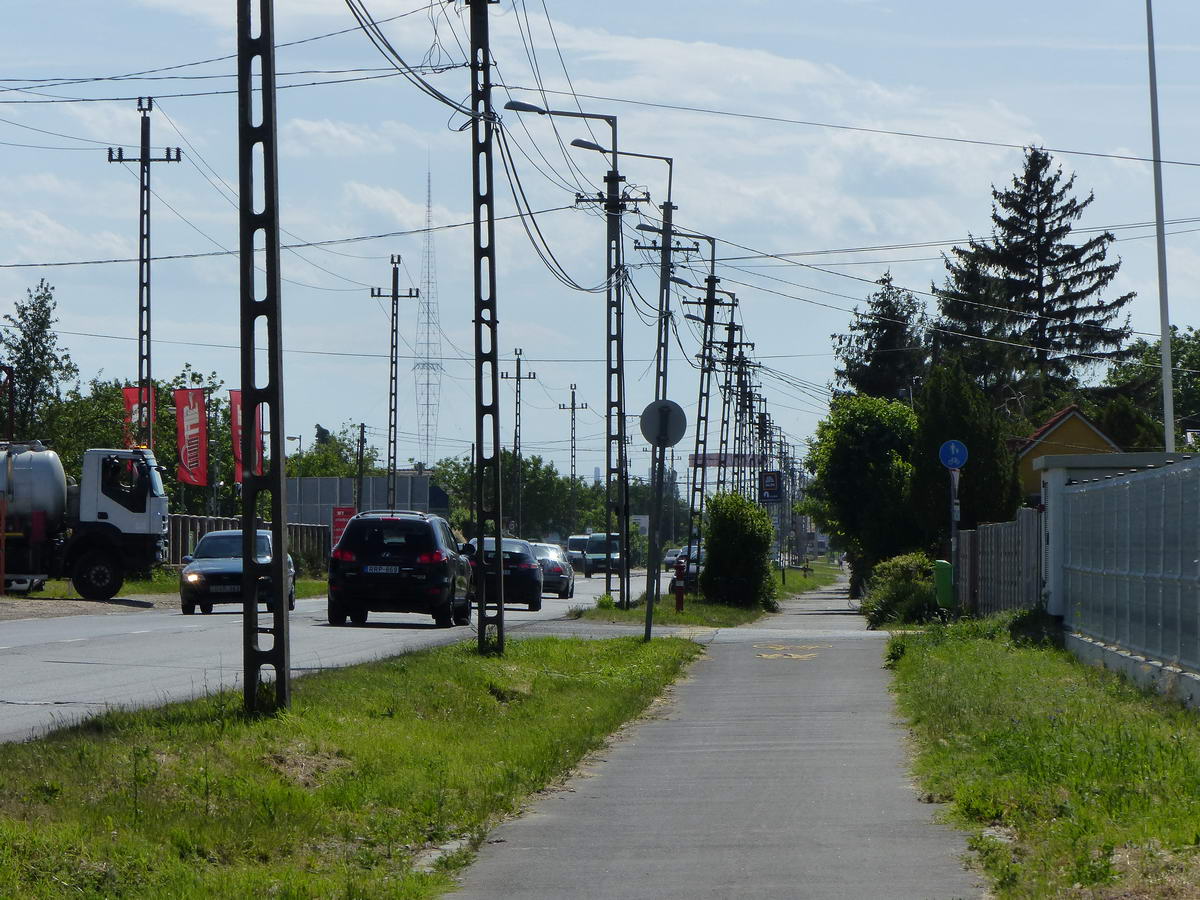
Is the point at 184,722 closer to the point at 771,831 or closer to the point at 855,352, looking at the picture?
the point at 771,831

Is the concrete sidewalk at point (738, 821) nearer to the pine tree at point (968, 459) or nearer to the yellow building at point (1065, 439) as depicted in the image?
the pine tree at point (968, 459)

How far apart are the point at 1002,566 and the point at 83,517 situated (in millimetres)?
18937

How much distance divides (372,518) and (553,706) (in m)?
11.4

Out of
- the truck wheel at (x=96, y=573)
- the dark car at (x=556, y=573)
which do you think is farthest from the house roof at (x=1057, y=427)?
the truck wheel at (x=96, y=573)

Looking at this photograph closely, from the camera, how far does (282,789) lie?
850cm

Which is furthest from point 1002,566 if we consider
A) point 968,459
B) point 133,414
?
point 133,414

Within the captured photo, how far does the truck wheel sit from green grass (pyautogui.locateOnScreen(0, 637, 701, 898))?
21357 millimetres

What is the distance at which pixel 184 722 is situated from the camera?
10.2 meters

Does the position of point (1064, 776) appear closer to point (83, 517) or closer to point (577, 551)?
point (83, 517)

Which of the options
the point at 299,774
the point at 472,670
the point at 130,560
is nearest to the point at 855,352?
the point at 130,560

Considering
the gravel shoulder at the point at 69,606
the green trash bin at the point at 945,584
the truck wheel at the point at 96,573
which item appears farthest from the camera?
the truck wheel at the point at 96,573

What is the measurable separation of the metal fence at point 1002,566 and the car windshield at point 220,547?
13.8 metres

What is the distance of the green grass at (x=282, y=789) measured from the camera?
6.70 metres

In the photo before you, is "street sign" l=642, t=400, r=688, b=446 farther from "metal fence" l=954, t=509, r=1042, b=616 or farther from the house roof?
the house roof
